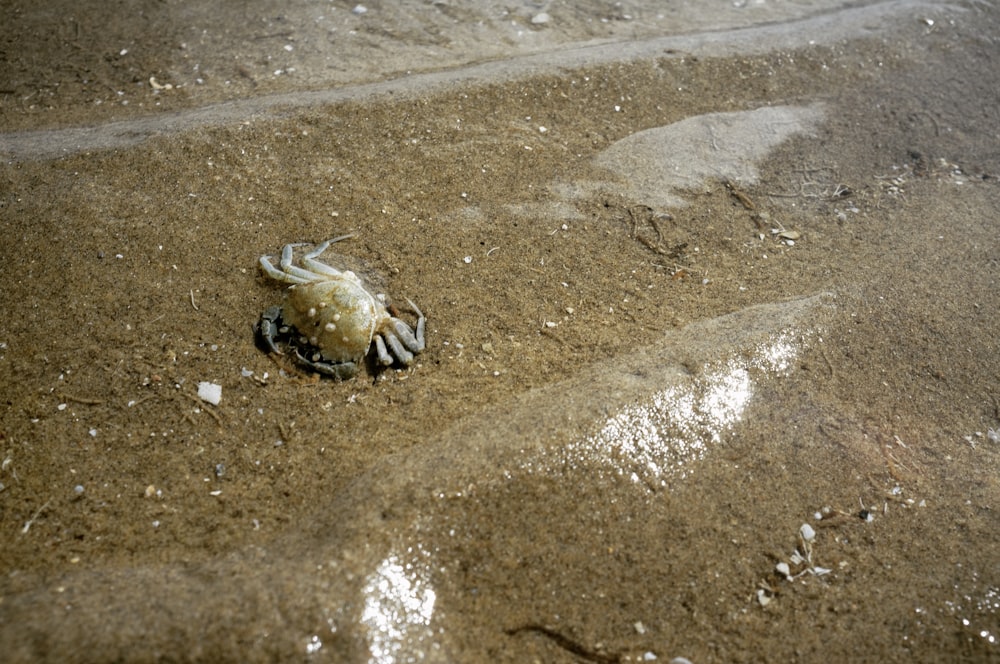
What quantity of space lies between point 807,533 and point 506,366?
146cm

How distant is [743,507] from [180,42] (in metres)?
5.32

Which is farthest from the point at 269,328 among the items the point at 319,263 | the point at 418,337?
the point at 418,337

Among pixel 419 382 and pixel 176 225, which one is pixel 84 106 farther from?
pixel 419 382

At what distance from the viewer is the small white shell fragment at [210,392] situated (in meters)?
3.04

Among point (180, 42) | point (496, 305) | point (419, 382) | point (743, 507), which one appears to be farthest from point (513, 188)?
point (180, 42)

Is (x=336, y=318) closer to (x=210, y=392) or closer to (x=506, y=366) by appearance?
(x=210, y=392)

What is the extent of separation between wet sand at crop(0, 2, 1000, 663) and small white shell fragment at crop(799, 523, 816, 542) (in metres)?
0.03

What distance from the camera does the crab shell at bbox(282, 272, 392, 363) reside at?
3.25 metres

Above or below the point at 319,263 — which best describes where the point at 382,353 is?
below

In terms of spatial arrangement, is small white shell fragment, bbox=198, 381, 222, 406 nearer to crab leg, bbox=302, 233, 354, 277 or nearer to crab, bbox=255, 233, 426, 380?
crab, bbox=255, 233, 426, 380

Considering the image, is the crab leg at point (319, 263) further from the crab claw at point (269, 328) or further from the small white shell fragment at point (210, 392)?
the small white shell fragment at point (210, 392)

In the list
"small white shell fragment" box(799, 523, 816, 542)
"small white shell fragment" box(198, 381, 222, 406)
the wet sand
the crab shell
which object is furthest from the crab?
"small white shell fragment" box(799, 523, 816, 542)

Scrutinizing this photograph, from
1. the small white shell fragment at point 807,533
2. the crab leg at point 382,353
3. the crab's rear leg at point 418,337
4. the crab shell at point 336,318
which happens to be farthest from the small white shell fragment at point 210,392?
the small white shell fragment at point 807,533

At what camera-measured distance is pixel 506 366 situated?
10.5 ft
